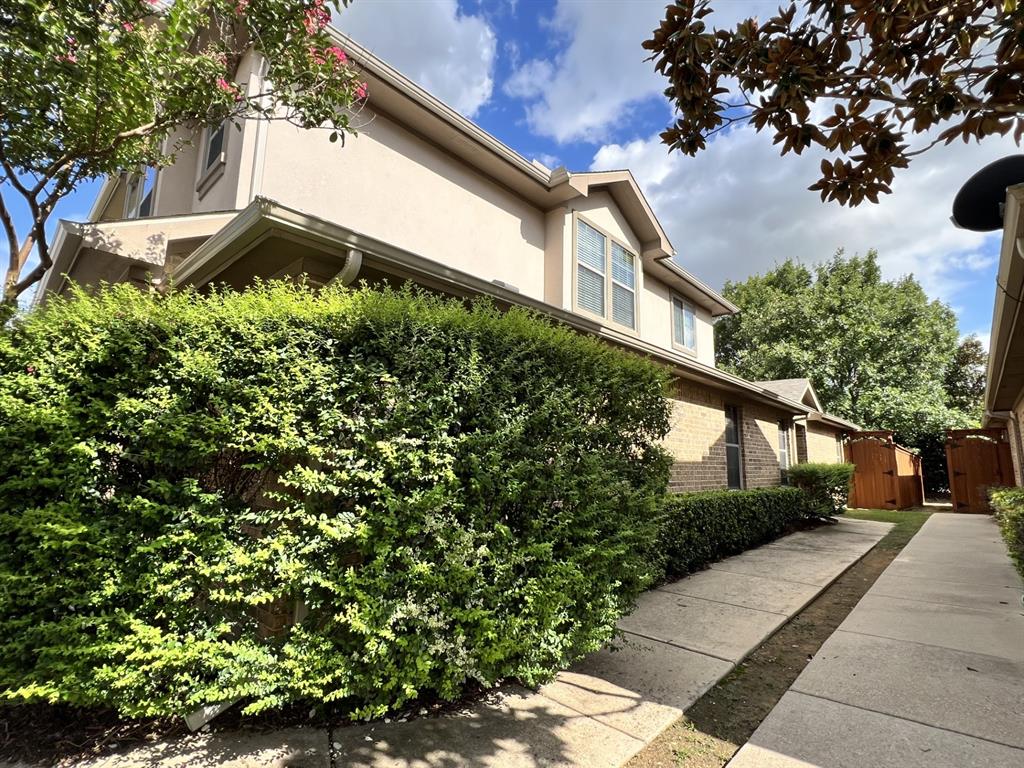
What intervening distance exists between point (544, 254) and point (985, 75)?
8.06 m

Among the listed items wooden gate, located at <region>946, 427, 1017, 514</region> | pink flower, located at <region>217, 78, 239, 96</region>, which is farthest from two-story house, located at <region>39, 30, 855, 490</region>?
wooden gate, located at <region>946, 427, 1017, 514</region>

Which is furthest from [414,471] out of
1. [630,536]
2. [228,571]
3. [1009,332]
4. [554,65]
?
[554,65]

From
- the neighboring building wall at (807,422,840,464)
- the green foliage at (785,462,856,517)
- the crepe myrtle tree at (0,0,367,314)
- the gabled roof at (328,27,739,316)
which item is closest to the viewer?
the crepe myrtle tree at (0,0,367,314)

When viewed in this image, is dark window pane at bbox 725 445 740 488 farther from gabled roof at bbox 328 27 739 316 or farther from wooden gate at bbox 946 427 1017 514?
wooden gate at bbox 946 427 1017 514

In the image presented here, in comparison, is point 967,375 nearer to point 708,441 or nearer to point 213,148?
point 708,441

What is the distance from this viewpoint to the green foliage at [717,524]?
6.97 metres

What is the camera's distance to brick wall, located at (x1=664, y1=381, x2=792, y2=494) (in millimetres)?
9023

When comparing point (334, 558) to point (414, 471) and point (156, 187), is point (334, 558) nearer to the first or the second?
point (414, 471)

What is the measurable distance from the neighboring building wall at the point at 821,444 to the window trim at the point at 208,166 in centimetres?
1759

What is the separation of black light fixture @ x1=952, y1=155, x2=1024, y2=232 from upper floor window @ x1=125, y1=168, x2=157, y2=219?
1086 cm

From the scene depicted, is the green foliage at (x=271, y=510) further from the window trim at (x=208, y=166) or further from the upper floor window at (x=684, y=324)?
the upper floor window at (x=684, y=324)

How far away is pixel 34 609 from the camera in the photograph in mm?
2678

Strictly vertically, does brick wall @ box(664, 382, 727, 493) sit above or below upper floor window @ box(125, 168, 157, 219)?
below

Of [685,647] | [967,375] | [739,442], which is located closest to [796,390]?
[739,442]
